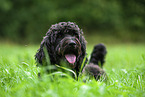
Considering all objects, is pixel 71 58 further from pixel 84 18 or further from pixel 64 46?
pixel 84 18

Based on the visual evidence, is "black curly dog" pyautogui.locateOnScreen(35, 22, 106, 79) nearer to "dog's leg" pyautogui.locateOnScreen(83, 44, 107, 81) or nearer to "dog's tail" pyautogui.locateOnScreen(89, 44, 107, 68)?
"dog's leg" pyautogui.locateOnScreen(83, 44, 107, 81)

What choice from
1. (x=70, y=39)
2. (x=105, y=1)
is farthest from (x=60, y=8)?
(x=70, y=39)

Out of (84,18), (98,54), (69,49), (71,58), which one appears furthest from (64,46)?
(84,18)

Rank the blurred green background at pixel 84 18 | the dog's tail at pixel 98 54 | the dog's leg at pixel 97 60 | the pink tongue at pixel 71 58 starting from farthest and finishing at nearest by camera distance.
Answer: the blurred green background at pixel 84 18
the dog's tail at pixel 98 54
the dog's leg at pixel 97 60
the pink tongue at pixel 71 58

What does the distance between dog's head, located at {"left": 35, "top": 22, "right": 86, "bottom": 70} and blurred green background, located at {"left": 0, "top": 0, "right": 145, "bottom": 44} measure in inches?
678

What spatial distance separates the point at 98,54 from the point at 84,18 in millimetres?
17197

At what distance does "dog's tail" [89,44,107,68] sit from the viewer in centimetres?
471

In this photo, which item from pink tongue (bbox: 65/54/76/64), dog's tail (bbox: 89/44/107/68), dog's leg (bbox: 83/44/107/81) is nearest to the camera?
pink tongue (bbox: 65/54/76/64)

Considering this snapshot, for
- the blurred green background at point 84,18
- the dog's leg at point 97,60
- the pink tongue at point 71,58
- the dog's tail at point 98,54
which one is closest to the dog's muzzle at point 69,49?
the pink tongue at point 71,58

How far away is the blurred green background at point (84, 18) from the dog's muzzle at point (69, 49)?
17.4 m

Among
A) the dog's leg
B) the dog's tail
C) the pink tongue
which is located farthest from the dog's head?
the dog's tail

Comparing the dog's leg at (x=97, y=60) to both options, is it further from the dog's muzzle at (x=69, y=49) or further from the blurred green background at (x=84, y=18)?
the blurred green background at (x=84, y=18)

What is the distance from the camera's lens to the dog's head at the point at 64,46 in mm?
3000

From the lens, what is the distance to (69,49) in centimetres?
305
